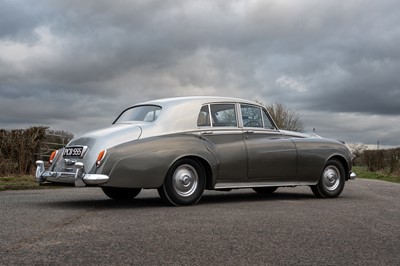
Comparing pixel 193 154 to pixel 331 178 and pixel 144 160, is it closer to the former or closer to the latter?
pixel 144 160

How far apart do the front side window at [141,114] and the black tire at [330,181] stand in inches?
134

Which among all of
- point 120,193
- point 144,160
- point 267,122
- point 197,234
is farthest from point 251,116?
point 197,234

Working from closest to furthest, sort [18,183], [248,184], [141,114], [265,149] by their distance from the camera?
[141,114] → [248,184] → [265,149] → [18,183]

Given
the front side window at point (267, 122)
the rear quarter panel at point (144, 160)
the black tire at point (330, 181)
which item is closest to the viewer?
the rear quarter panel at point (144, 160)

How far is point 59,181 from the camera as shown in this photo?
26.1 ft

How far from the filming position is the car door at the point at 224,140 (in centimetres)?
843

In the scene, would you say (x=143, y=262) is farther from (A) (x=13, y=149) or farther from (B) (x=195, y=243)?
(A) (x=13, y=149)

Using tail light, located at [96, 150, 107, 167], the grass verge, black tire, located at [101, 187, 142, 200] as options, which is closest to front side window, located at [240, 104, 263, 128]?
black tire, located at [101, 187, 142, 200]

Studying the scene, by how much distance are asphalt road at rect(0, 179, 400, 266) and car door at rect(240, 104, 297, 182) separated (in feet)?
2.69

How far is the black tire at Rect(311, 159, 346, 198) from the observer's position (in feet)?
32.6

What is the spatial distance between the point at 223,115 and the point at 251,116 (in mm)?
619

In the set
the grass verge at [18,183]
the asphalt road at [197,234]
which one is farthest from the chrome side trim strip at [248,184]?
the grass verge at [18,183]

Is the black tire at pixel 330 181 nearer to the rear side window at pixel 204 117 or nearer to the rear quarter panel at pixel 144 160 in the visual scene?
the rear side window at pixel 204 117

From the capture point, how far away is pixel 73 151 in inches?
311
